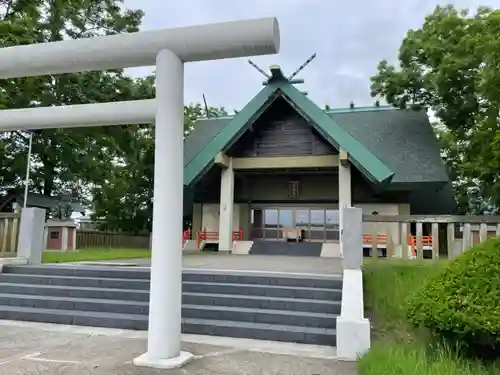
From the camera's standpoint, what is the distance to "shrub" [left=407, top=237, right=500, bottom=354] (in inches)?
163

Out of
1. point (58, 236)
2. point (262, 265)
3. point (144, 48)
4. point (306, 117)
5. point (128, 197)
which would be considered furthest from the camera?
point (128, 197)

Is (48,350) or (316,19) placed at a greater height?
(316,19)

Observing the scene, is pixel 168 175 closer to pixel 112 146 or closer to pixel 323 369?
pixel 323 369

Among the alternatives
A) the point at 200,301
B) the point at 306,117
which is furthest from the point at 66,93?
the point at 200,301

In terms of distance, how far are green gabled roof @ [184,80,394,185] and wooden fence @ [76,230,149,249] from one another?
29.7 feet

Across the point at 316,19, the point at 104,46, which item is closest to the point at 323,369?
the point at 104,46

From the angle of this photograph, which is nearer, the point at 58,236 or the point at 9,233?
the point at 9,233

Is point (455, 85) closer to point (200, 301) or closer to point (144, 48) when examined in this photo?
point (200, 301)

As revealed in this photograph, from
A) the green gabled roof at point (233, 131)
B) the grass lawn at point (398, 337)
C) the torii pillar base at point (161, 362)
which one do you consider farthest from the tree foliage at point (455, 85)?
the torii pillar base at point (161, 362)

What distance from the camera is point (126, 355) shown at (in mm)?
4953

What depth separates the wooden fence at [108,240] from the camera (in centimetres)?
2325

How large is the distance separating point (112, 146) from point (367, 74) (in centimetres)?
1338

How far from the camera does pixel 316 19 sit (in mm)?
10242

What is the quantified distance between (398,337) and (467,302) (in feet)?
4.83
